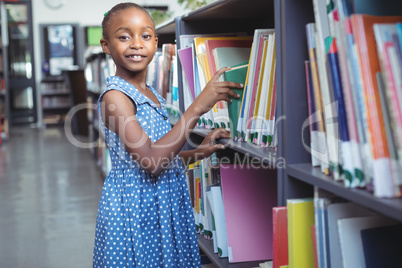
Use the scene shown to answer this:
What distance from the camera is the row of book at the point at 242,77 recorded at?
1.22 m

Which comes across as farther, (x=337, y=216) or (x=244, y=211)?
(x=244, y=211)

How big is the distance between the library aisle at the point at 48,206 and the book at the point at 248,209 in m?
1.37

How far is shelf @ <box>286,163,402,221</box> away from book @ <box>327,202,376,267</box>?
7cm

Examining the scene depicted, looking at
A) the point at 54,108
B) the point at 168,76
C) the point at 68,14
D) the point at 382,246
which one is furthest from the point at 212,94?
the point at 68,14

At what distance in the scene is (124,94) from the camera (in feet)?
4.44

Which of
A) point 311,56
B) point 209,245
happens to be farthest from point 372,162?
point 209,245

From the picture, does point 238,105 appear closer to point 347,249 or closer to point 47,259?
point 347,249

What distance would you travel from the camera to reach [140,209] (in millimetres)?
1401

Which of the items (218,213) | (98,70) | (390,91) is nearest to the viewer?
(390,91)

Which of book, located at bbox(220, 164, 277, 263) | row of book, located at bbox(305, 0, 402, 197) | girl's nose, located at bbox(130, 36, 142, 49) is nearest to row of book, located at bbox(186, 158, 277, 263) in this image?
book, located at bbox(220, 164, 277, 263)

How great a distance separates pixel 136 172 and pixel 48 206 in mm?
2547

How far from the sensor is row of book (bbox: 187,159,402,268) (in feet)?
2.95

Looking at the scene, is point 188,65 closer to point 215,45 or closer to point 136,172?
point 215,45

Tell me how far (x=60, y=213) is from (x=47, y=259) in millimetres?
896
